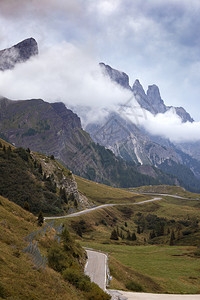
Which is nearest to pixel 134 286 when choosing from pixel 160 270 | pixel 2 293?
pixel 160 270

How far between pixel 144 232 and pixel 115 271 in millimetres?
99596

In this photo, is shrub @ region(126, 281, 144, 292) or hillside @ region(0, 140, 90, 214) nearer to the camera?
shrub @ region(126, 281, 144, 292)

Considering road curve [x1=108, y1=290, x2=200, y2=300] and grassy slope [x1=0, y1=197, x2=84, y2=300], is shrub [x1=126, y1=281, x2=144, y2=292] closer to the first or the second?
road curve [x1=108, y1=290, x2=200, y2=300]

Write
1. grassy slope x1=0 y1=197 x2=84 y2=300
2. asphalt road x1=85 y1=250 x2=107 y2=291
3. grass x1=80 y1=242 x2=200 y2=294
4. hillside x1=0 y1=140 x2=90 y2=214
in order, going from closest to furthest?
grassy slope x1=0 y1=197 x2=84 y2=300, asphalt road x1=85 y1=250 x2=107 y2=291, grass x1=80 y1=242 x2=200 y2=294, hillside x1=0 y1=140 x2=90 y2=214

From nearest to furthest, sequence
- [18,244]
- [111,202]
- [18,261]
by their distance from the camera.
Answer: [18,261] → [18,244] → [111,202]

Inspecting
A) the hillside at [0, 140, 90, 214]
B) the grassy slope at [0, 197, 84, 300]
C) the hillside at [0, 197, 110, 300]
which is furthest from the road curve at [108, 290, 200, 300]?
the hillside at [0, 140, 90, 214]

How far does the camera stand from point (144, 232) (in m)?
139

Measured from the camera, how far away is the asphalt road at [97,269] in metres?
36.7

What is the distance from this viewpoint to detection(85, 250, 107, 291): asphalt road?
36688mm

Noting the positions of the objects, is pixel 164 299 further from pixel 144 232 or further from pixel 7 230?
pixel 144 232

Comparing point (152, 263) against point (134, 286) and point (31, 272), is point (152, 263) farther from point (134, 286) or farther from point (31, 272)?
point (31, 272)

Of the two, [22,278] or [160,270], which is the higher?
[22,278]

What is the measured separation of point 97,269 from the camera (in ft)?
141

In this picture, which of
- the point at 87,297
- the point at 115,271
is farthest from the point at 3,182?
the point at 87,297
